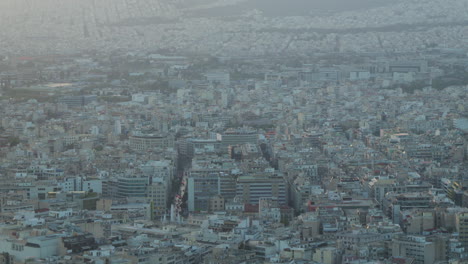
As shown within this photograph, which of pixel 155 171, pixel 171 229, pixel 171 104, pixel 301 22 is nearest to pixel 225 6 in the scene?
pixel 301 22

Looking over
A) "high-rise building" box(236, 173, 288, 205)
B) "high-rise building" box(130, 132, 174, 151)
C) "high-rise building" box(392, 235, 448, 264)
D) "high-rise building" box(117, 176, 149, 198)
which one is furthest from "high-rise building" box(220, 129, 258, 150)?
"high-rise building" box(392, 235, 448, 264)

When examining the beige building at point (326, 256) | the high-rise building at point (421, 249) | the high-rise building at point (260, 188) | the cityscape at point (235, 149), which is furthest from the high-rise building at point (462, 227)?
the high-rise building at point (260, 188)

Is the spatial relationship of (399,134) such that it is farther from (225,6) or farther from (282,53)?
(225,6)

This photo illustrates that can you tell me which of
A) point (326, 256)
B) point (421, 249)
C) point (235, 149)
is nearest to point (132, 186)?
point (235, 149)

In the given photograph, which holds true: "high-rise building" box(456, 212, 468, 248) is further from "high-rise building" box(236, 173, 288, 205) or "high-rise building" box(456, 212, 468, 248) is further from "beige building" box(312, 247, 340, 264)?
"high-rise building" box(236, 173, 288, 205)

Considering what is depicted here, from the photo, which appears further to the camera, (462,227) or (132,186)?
(132,186)

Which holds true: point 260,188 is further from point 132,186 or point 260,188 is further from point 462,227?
point 462,227

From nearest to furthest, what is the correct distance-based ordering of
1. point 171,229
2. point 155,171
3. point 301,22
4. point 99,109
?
point 171,229 → point 155,171 → point 99,109 → point 301,22

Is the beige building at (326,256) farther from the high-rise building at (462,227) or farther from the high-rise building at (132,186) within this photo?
the high-rise building at (132,186)

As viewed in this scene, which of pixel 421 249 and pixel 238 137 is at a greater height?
pixel 421 249
